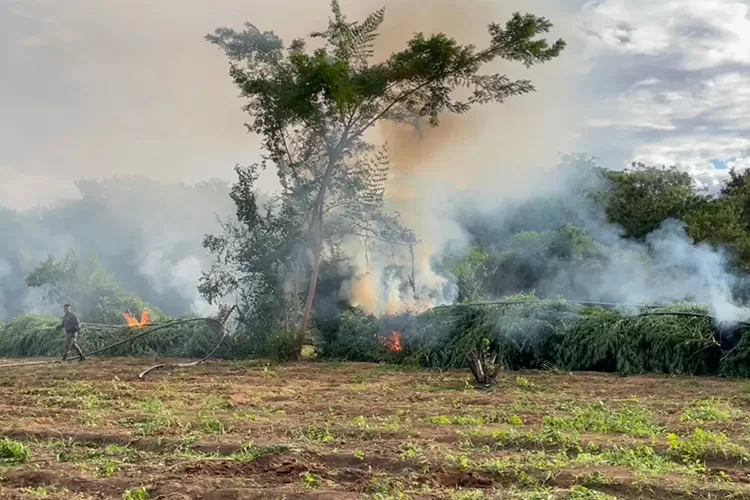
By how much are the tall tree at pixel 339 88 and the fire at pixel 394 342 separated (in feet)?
6.54

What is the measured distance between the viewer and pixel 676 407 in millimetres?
9312

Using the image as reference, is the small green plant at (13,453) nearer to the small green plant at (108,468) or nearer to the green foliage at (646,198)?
the small green plant at (108,468)

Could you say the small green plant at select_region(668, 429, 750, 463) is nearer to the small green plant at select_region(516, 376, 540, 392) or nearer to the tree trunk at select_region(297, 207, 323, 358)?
the small green plant at select_region(516, 376, 540, 392)

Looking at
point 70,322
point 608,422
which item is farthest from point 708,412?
point 70,322

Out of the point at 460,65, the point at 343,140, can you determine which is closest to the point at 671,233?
the point at 460,65

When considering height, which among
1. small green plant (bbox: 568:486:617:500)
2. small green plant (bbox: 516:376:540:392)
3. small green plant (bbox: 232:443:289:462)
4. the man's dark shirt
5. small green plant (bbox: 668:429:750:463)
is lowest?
small green plant (bbox: 568:486:617:500)

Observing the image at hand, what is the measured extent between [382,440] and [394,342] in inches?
369

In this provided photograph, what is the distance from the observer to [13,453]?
7.02 meters

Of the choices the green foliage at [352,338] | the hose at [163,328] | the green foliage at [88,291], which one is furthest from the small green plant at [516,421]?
the green foliage at [88,291]

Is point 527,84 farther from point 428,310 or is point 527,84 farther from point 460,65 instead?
point 428,310

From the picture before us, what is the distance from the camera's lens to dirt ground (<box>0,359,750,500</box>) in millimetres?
5695

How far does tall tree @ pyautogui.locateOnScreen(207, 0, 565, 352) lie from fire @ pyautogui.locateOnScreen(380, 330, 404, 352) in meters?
1.99

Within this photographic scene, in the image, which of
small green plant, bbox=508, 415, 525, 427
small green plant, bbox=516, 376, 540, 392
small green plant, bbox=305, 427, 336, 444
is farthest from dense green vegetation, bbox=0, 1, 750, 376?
small green plant, bbox=305, 427, 336, 444

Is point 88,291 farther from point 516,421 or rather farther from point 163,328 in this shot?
point 516,421
